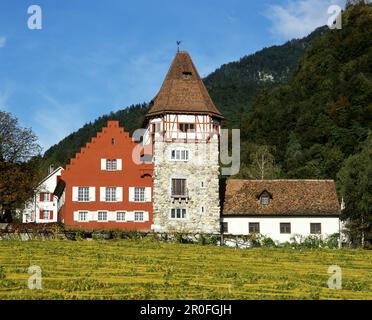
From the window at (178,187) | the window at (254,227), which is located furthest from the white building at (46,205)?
the window at (254,227)

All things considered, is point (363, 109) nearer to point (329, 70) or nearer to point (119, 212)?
point (329, 70)

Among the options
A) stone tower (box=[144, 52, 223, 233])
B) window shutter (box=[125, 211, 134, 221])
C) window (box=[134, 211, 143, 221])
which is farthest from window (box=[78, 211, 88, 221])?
stone tower (box=[144, 52, 223, 233])

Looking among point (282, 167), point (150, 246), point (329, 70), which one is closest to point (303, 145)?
point (282, 167)

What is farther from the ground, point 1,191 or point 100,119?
point 100,119

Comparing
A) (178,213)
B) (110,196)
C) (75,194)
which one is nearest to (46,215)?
(75,194)

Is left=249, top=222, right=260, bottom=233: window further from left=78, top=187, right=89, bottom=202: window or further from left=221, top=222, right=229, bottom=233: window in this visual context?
left=78, top=187, right=89, bottom=202: window

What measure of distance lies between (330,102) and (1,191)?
190ft

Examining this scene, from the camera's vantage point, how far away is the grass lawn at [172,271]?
23016 millimetres

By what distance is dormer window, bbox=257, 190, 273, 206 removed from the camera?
59188mm

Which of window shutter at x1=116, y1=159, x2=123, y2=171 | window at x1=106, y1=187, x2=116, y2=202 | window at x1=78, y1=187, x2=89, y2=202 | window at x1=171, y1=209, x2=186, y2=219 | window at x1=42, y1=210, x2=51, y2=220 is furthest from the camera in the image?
window at x1=42, y1=210, x2=51, y2=220

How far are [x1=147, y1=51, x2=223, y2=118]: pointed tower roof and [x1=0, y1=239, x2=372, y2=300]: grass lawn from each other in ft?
52.9
